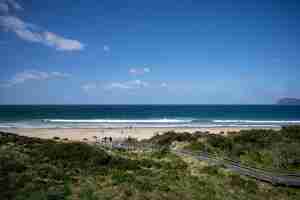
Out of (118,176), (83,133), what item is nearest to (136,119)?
(83,133)

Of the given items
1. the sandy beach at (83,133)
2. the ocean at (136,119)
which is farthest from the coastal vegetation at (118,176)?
the ocean at (136,119)

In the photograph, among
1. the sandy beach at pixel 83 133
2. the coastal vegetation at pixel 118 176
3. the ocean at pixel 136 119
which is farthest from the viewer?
the ocean at pixel 136 119

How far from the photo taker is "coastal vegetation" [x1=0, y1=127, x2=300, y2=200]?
22.0 feet

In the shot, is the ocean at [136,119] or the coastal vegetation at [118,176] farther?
the ocean at [136,119]

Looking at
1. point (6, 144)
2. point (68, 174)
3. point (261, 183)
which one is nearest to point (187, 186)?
point (261, 183)

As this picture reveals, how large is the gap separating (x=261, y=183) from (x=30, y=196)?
980 centimetres

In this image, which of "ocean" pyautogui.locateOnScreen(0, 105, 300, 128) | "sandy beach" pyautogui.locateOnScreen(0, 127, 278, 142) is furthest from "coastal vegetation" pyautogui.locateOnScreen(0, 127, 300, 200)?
"ocean" pyautogui.locateOnScreen(0, 105, 300, 128)

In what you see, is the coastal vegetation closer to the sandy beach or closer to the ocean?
the sandy beach

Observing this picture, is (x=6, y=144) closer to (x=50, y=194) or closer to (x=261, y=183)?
(x=50, y=194)

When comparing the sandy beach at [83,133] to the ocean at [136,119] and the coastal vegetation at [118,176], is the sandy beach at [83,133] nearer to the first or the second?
the ocean at [136,119]

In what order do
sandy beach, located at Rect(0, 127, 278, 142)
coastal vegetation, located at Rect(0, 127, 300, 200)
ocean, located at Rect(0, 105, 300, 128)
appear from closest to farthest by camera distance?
coastal vegetation, located at Rect(0, 127, 300, 200), sandy beach, located at Rect(0, 127, 278, 142), ocean, located at Rect(0, 105, 300, 128)

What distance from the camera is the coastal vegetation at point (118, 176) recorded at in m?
6.70

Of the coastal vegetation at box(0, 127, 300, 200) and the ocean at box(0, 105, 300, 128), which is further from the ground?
the coastal vegetation at box(0, 127, 300, 200)

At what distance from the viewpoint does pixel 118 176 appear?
852 centimetres
